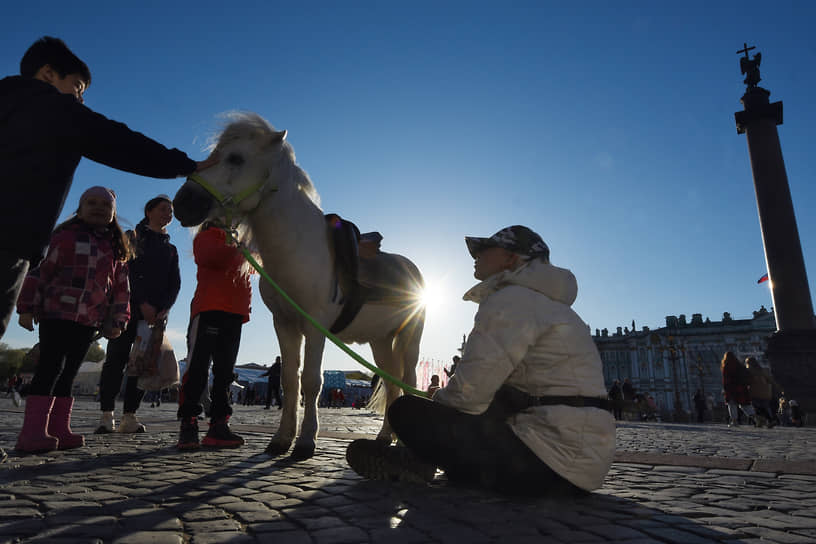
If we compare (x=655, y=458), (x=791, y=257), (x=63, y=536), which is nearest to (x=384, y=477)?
(x=63, y=536)

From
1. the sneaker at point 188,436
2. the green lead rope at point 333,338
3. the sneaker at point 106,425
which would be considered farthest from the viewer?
the sneaker at point 106,425

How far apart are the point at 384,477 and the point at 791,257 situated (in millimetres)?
23335

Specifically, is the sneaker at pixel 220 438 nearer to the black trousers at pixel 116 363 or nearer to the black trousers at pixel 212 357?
the black trousers at pixel 212 357

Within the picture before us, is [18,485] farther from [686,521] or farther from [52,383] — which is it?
[686,521]

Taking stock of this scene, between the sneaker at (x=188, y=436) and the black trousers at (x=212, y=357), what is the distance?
8 cm

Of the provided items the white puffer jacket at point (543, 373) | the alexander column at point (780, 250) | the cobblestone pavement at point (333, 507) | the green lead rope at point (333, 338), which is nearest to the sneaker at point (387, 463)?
the cobblestone pavement at point (333, 507)

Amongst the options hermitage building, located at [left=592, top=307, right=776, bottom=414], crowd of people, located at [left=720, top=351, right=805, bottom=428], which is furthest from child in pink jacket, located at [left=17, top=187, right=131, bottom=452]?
hermitage building, located at [left=592, top=307, right=776, bottom=414]

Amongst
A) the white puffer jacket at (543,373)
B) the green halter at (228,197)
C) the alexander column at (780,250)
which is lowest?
the white puffer jacket at (543,373)

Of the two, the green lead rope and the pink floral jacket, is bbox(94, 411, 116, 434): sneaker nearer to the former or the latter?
the pink floral jacket

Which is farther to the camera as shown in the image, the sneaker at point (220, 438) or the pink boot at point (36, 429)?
the sneaker at point (220, 438)

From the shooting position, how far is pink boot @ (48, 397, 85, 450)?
13.4 ft

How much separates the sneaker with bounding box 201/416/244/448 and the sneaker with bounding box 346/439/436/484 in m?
2.04

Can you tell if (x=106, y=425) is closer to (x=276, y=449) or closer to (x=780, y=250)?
(x=276, y=449)

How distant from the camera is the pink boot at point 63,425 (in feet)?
13.4
